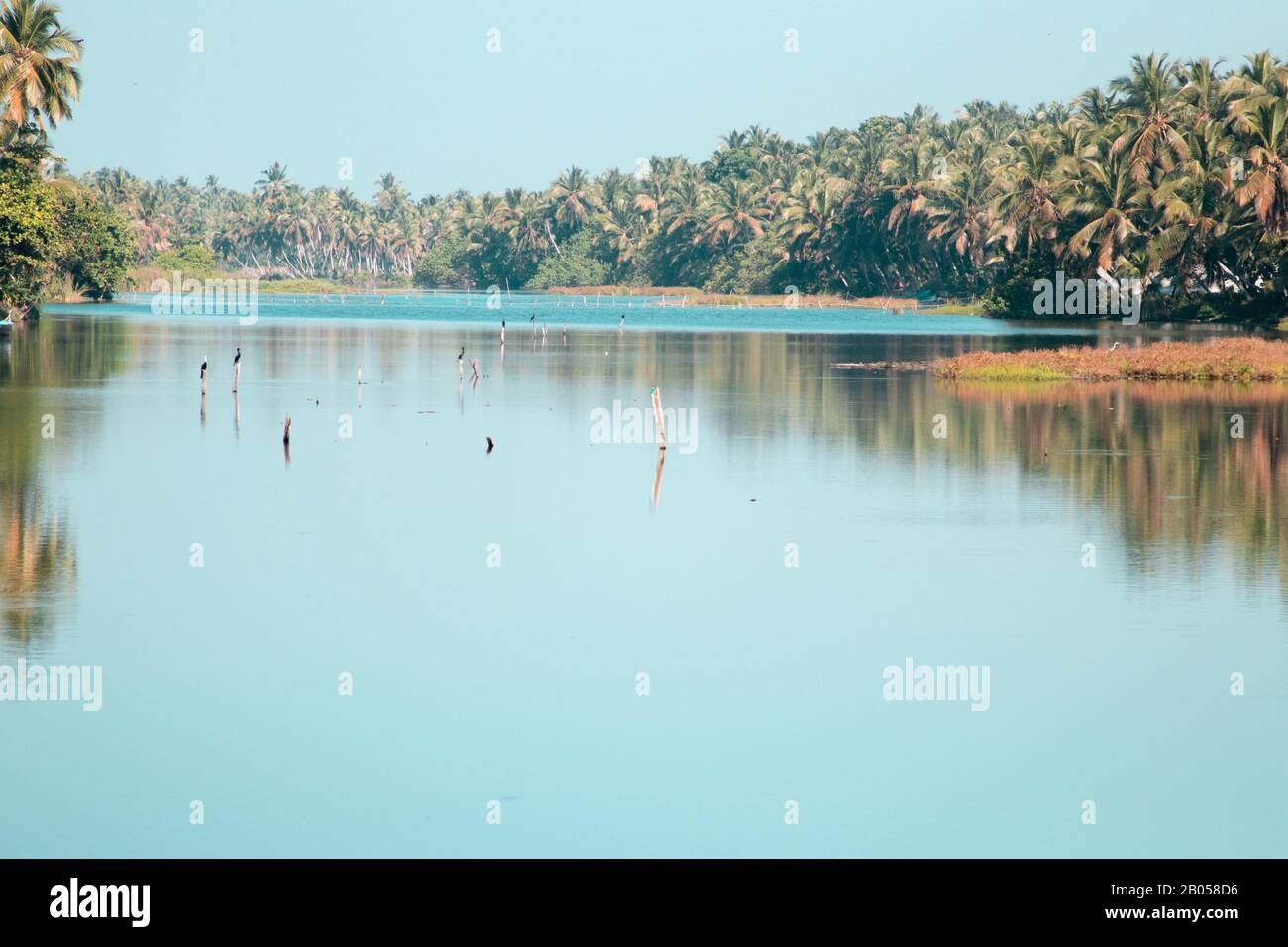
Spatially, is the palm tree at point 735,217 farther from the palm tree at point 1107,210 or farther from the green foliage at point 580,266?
the palm tree at point 1107,210

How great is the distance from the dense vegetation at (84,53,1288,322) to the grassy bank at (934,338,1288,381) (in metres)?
25.7

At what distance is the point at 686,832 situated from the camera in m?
13.3

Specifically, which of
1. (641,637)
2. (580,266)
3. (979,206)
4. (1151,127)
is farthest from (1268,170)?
(580,266)

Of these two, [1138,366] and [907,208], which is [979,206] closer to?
[907,208]

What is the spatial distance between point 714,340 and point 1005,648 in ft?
233

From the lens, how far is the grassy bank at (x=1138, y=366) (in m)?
56.9

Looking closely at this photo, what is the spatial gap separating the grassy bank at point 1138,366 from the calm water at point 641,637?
16.1 meters

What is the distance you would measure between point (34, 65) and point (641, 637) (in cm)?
6324

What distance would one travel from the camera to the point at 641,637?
19.5 meters

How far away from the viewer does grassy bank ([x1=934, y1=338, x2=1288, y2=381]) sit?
187 ft

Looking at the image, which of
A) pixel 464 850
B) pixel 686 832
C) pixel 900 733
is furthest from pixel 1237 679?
pixel 464 850

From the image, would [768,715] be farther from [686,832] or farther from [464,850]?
[464,850]
